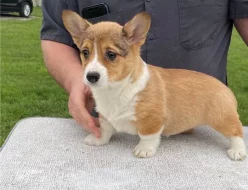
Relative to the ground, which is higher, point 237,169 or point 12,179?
point 12,179

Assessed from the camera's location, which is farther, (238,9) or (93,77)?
(238,9)

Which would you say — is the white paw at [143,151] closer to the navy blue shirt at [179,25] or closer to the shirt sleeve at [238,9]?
the navy blue shirt at [179,25]

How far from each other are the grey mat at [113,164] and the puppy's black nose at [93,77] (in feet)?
1.29

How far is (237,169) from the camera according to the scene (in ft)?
6.01

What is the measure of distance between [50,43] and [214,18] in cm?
104

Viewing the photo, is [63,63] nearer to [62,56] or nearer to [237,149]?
[62,56]

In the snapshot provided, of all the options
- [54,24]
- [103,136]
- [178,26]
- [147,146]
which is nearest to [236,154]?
[147,146]

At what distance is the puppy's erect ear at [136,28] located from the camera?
5.90 ft

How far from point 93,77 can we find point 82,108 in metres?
0.39

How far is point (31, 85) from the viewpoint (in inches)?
230

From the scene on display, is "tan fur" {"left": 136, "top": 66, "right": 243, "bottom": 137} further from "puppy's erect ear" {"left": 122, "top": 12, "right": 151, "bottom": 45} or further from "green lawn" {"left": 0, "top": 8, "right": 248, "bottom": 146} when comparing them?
"green lawn" {"left": 0, "top": 8, "right": 248, "bottom": 146}

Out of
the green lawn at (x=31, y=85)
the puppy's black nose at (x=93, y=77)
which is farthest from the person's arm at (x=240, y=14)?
the green lawn at (x=31, y=85)

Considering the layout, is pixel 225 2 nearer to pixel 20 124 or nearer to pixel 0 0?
pixel 20 124

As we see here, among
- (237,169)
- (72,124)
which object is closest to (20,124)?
(72,124)
